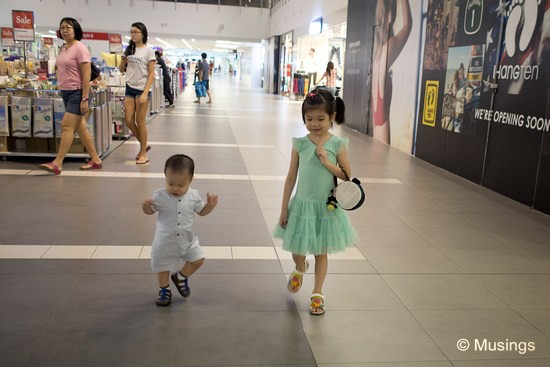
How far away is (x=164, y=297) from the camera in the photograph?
8.84 feet

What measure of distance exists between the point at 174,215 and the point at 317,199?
722mm

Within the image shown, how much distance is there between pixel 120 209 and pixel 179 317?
210 centimetres

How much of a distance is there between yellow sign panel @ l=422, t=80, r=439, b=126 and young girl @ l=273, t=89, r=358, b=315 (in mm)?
5154

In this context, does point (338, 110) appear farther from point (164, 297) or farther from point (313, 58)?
point (313, 58)

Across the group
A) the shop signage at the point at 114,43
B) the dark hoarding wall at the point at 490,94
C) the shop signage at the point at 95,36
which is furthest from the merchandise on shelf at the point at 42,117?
the shop signage at the point at 95,36

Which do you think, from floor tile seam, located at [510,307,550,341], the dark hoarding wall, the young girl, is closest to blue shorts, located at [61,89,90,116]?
the young girl

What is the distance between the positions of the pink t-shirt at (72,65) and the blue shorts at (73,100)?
0.19ft

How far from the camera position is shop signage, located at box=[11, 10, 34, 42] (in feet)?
30.8

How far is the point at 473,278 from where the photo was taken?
10.7 ft

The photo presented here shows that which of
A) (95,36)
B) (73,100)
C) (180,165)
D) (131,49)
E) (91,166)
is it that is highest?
(95,36)

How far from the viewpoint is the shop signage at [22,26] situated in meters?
9.40

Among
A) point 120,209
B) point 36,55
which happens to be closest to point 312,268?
point 120,209

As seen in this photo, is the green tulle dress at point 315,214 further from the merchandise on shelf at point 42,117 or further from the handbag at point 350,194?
the merchandise on shelf at point 42,117

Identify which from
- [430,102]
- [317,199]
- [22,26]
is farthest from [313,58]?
[317,199]
